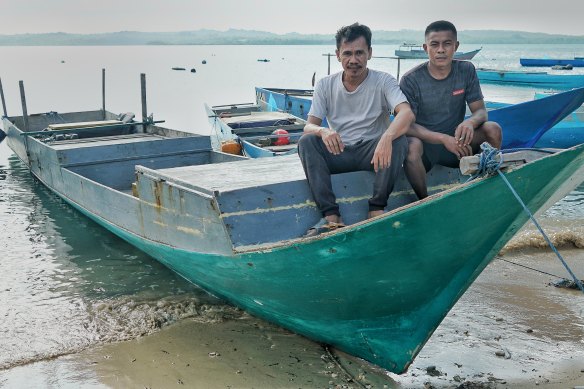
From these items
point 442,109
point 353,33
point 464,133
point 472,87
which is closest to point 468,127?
point 464,133

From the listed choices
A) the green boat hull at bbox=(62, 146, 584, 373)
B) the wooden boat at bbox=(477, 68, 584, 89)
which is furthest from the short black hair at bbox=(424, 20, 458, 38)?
the wooden boat at bbox=(477, 68, 584, 89)

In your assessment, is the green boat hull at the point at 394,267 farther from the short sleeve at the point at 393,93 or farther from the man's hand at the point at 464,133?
the short sleeve at the point at 393,93

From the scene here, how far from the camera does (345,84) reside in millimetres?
4488

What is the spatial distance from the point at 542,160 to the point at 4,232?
855cm

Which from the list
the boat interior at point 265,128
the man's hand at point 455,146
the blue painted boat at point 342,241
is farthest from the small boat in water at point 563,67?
the man's hand at point 455,146

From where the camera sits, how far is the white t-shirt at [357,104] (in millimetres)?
4449

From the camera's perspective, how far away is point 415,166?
4367 millimetres

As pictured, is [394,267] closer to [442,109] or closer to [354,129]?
[354,129]

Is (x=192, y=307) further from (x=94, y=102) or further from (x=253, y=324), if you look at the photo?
(x=94, y=102)

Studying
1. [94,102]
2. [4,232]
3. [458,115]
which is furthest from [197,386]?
[94,102]

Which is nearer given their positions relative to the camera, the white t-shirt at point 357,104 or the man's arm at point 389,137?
the man's arm at point 389,137

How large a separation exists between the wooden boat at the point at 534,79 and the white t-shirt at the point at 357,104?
939 inches

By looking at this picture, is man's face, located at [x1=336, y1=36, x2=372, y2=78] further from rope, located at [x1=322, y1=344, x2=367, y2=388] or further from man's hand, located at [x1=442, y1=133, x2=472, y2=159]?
rope, located at [x1=322, y1=344, x2=367, y2=388]

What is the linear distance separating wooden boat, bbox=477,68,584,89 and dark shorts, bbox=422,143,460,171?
23311 millimetres
